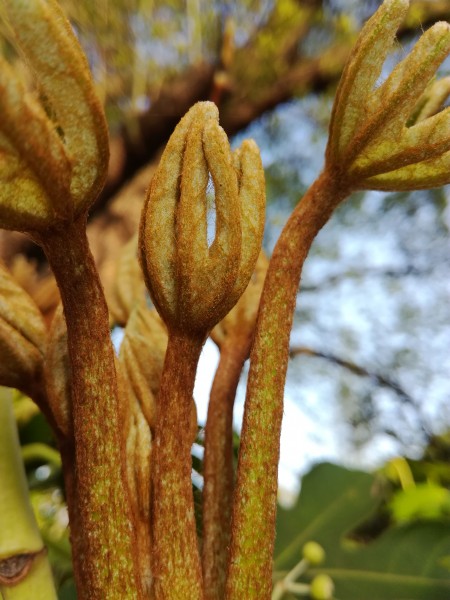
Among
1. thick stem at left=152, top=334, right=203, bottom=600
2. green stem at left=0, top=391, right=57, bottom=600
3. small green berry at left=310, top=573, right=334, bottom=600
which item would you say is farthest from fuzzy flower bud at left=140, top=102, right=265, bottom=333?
small green berry at left=310, top=573, right=334, bottom=600

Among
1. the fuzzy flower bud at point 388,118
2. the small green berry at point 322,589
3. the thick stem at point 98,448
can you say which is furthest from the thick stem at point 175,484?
the small green berry at point 322,589

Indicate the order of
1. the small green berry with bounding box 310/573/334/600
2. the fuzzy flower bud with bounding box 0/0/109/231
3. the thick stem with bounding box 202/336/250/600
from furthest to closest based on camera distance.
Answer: the small green berry with bounding box 310/573/334/600 < the thick stem with bounding box 202/336/250/600 < the fuzzy flower bud with bounding box 0/0/109/231

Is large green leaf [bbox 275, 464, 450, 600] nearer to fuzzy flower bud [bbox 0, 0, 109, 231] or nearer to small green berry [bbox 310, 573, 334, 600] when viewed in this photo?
small green berry [bbox 310, 573, 334, 600]

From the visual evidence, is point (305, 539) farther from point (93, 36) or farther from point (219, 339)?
point (93, 36)

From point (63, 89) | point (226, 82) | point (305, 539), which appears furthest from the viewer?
point (226, 82)

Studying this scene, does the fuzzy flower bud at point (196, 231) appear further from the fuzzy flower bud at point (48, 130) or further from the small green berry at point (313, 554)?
the small green berry at point (313, 554)

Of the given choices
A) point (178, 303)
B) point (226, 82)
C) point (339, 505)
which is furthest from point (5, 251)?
point (178, 303)
